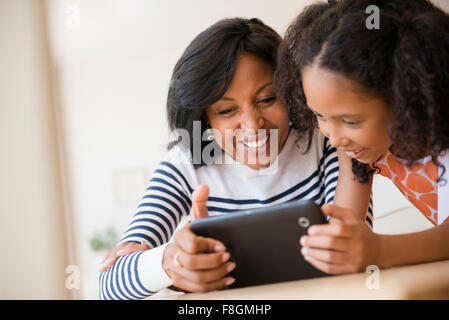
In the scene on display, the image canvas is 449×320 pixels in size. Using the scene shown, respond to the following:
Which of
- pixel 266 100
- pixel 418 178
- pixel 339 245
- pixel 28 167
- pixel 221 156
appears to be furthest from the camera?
pixel 28 167

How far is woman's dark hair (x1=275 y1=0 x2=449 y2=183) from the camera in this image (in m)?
0.71

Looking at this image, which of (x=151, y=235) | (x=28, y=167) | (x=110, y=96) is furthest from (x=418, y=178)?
(x=28, y=167)

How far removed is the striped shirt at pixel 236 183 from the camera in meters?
1.08

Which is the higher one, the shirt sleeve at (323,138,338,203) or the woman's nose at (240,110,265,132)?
the woman's nose at (240,110,265,132)

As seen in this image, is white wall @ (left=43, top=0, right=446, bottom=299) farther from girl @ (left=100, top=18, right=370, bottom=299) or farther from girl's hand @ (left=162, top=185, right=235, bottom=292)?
girl's hand @ (left=162, top=185, right=235, bottom=292)

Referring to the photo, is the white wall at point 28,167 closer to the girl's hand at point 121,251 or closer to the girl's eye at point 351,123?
the girl's hand at point 121,251

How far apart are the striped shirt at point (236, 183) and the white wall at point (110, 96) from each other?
5.29 ft

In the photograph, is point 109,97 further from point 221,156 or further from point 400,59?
point 400,59

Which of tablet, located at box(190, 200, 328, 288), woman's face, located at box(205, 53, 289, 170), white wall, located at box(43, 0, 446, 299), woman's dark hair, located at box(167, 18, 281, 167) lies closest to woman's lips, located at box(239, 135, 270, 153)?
woman's face, located at box(205, 53, 289, 170)

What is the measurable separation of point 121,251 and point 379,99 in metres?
0.61

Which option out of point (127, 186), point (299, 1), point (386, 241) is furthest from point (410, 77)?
point (127, 186)

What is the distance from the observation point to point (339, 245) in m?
0.63

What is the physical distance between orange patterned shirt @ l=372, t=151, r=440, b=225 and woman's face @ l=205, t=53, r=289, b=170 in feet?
0.81
